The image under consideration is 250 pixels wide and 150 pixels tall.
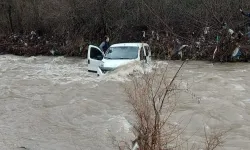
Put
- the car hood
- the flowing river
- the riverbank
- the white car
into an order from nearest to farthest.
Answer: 1. the flowing river
2. the car hood
3. the white car
4. the riverbank

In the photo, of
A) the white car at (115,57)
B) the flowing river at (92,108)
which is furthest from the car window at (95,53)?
the flowing river at (92,108)

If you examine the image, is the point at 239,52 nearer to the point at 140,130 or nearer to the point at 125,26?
the point at 125,26

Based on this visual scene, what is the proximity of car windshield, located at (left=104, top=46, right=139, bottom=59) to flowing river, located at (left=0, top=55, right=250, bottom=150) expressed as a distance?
36.3 inches

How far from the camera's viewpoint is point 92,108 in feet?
35.9

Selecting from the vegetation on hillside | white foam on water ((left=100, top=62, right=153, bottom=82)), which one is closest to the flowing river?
white foam on water ((left=100, top=62, right=153, bottom=82))

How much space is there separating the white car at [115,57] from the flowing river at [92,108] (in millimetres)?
334

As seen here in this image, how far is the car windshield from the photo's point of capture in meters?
14.5

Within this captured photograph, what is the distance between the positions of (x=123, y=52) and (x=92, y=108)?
4.38 metres

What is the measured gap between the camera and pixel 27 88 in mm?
13859

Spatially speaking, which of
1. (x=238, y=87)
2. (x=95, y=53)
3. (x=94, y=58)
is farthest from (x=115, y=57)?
(x=238, y=87)

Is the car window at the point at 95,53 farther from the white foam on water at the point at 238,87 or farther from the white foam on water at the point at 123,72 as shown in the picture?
the white foam on water at the point at 238,87

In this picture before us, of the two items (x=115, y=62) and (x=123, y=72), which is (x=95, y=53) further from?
(x=123, y=72)

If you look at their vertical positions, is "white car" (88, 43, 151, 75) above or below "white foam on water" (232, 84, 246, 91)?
above

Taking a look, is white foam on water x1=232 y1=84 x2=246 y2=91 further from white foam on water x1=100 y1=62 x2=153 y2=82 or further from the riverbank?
the riverbank
